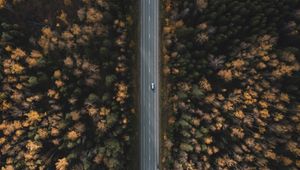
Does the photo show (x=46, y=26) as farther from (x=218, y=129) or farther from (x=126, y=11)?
(x=218, y=129)

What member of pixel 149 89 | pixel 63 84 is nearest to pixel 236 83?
pixel 149 89

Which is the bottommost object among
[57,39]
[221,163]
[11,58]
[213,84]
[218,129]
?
[221,163]

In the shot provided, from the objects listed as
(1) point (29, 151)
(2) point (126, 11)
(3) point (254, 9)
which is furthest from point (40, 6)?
(3) point (254, 9)

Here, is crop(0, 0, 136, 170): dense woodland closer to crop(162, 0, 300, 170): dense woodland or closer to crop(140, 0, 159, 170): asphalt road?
crop(140, 0, 159, 170): asphalt road

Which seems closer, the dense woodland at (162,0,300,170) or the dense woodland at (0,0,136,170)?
the dense woodland at (0,0,136,170)

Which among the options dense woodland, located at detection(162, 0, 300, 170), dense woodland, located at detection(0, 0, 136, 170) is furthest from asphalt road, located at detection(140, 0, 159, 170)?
dense woodland, located at detection(0, 0, 136, 170)
